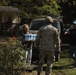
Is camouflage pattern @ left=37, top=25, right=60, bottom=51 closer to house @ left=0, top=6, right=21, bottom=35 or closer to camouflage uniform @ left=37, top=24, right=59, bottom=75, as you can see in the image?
camouflage uniform @ left=37, top=24, right=59, bottom=75

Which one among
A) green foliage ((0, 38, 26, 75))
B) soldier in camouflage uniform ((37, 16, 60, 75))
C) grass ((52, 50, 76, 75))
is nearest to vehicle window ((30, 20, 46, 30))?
grass ((52, 50, 76, 75))

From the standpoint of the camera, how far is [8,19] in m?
53.4

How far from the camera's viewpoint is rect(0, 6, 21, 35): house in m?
39.3

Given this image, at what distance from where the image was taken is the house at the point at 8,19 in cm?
3926

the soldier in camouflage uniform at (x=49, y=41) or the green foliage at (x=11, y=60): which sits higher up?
the soldier in camouflage uniform at (x=49, y=41)

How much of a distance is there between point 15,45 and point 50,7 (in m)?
25.3

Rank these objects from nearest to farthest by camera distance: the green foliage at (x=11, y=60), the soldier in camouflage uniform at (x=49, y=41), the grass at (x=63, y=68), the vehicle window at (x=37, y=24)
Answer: the green foliage at (x=11, y=60)
the soldier in camouflage uniform at (x=49, y=41)
the grass at (x=63, y=68)
the vehicle window at (x=37, y=24)

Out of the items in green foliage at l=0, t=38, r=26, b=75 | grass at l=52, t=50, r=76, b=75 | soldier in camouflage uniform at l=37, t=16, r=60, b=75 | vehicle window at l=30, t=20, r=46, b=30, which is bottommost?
grass at l=52, t=50, r=76, b=75

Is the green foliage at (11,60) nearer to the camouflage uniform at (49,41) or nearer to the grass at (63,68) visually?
the camouflage uniform at (49,41)

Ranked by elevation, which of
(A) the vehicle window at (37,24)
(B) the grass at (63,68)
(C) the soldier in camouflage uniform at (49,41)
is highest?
(A) the vehicle window at (37,24)

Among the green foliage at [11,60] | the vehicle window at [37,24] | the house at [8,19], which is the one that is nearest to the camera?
the green foliage at [11,60]

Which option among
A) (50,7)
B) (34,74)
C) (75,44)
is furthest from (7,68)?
(50,7)

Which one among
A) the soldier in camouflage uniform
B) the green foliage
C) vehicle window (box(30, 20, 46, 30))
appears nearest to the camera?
the green foliage

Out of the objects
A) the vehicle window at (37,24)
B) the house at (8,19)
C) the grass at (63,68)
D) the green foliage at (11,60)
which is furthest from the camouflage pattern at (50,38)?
the house at (8,19)
